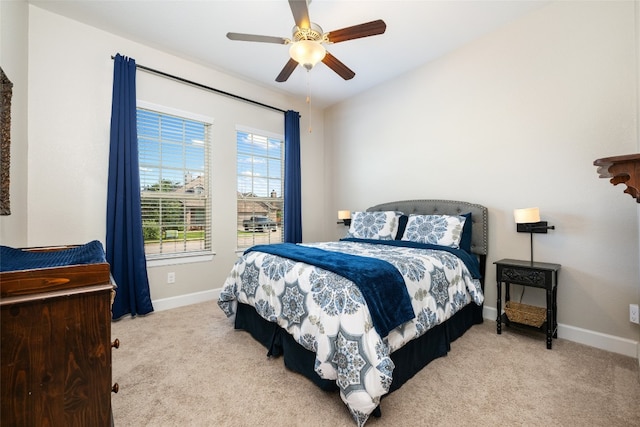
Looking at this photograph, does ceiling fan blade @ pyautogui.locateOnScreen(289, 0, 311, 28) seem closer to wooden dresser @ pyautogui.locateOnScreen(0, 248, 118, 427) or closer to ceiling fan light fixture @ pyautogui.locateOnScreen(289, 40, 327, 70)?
ceiling fan light fixture @ pyautogui.locateOnScreen(289, 40, 327, 70)

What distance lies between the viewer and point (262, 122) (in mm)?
4082

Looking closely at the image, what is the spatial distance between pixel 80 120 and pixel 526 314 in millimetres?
4589

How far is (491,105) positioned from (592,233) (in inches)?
60.4

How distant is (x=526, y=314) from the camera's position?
2363 millimetres

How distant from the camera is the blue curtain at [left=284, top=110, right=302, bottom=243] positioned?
4.26m

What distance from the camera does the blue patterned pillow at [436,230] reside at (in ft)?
8.98

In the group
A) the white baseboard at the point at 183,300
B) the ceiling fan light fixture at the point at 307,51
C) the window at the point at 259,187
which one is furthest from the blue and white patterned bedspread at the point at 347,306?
the ceiling fan light fixture at the point at 307,51

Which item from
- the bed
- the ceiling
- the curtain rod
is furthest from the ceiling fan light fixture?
the curtain rod

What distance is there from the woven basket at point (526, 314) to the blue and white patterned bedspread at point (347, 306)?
32 centimetres

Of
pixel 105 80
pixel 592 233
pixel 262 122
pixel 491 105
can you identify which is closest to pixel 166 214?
pixel 105 80

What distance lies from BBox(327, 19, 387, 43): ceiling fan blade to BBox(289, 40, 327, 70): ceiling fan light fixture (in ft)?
0.40

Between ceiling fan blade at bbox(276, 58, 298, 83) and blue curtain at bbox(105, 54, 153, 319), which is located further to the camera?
blue curtain at bbox(105, 54, 153, 319)

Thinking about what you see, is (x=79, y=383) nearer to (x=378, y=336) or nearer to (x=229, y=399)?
(x=229, y=399)

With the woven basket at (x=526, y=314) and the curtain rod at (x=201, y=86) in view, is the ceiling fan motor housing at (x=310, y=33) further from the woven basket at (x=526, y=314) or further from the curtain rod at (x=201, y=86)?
the woven basket at (x=526, y=314)
